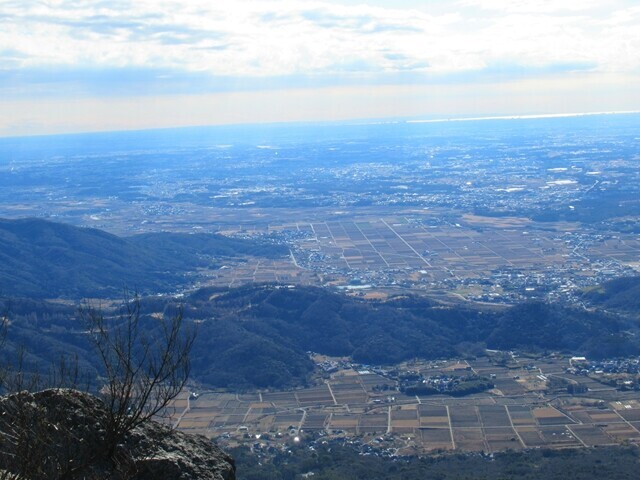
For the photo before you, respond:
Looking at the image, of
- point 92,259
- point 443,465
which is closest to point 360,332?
point 443,465

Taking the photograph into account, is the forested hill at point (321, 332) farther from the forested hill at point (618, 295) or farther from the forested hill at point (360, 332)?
the forested hill at point (618, 295)

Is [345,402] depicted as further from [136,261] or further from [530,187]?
[530,187]

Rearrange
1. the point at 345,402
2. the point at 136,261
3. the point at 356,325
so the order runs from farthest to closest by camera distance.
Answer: the point at 136,261, the point at 356,325, the point at 345,402

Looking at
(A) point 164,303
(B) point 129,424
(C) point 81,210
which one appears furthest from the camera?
(C) point 81,210

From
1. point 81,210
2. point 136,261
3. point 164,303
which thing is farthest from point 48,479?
point 81,210

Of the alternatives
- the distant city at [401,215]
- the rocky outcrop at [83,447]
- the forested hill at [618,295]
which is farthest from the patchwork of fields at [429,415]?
the rocky outcrop at [83,447]

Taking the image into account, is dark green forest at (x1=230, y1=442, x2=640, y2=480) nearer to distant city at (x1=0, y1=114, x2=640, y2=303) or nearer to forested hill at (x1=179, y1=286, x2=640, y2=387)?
forested hill at (x1=179, y1=286, x2=640, y2=387)

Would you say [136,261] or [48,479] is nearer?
[48,479]

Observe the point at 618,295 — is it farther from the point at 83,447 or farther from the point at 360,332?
the point at 83,447

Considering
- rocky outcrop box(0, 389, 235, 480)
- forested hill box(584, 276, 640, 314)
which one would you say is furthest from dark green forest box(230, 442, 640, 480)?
forested hill box(584, 276, 640, 314)
